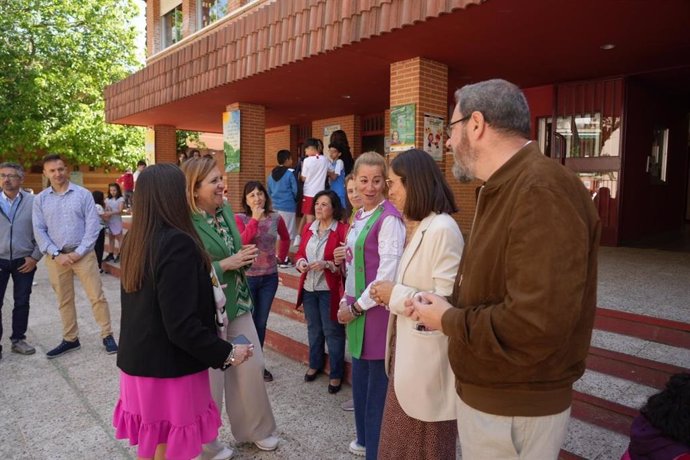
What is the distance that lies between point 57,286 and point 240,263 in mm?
3204

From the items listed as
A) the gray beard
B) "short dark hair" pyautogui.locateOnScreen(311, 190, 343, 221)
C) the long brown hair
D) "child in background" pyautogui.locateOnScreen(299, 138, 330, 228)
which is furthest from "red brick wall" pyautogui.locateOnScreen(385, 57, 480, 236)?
the gray beard

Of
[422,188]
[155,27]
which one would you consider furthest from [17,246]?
[155,27]

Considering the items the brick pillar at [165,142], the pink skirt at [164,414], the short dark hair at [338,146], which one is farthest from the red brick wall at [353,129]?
the pink skirt at [164,414]

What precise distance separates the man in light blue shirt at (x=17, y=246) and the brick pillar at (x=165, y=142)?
10327mm

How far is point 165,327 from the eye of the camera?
2.06m

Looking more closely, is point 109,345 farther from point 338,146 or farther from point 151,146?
point 151,146

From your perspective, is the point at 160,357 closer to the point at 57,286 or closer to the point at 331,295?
the point at 331,295

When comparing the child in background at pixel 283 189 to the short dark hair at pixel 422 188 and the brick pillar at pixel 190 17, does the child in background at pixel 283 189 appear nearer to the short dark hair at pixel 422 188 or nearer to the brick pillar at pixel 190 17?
the short dark hair at pixel 422 188

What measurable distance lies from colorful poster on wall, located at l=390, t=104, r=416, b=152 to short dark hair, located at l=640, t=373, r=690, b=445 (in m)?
5.16

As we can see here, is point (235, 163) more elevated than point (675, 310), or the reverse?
point (235, 163)

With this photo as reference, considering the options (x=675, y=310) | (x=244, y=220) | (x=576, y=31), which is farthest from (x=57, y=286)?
(x=576, y=31)

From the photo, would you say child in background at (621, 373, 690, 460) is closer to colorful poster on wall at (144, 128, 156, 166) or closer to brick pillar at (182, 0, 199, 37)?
brick pillar at (182, 0, 199, 37)

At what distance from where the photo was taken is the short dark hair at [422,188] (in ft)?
6.79

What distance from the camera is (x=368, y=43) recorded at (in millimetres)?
6340
